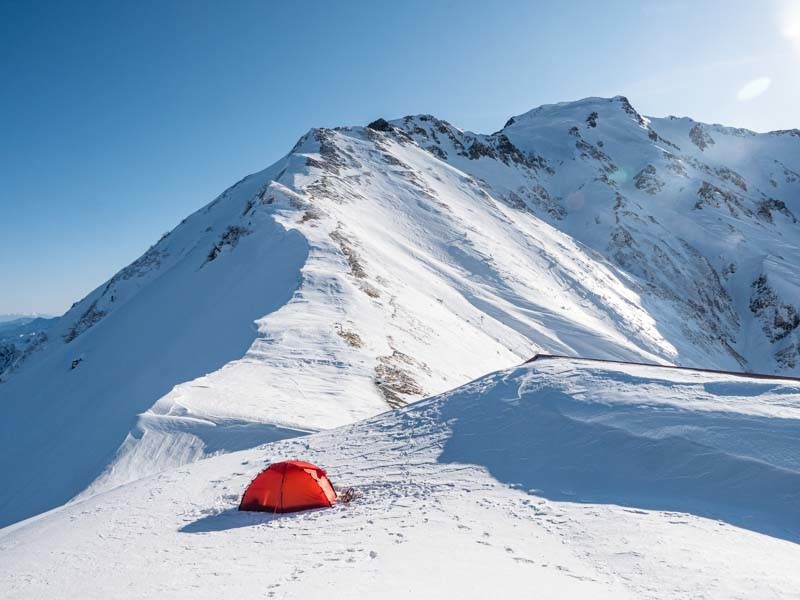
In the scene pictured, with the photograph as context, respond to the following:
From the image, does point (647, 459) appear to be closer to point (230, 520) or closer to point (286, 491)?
point (286, 491)

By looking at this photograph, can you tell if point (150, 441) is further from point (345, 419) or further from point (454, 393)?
point (454, 393)

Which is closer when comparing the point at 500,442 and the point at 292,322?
the point at 500,442

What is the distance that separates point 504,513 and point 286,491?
11.1 ft

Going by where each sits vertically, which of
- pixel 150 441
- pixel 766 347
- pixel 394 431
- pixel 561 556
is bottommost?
pixel 766 347

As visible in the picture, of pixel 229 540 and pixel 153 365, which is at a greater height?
pixel 153 365

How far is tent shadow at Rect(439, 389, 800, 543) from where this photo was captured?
7070 mm

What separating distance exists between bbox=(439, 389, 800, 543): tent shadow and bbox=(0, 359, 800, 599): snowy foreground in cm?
3

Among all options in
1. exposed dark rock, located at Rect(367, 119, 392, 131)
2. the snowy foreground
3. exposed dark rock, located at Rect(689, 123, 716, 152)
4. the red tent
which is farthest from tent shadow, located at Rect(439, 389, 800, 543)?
exposed dark rock, located at Rect(689, 123, 716, 152)

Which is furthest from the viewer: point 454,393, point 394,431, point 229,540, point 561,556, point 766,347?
point 766,347

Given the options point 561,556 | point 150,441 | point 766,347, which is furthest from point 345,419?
point 766,347

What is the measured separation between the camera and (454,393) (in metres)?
12.0

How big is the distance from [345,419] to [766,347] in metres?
59.2

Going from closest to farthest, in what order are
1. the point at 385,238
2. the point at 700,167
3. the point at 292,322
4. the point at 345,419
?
the point at 345,419, the point at 292,322, the point at 385,238, the point at 700,167

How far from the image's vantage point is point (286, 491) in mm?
8156
